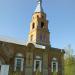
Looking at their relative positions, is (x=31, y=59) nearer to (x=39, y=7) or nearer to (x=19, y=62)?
(x=19, y=62)

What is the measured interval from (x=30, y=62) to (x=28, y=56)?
102 cm

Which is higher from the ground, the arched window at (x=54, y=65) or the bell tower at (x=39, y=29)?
the bell tower at (x=39, y=29)

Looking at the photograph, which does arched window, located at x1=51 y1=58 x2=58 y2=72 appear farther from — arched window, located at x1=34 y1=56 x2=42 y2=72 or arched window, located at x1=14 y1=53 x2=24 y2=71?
arched window, located at x1=14 y1=53 x2=24 y2=71

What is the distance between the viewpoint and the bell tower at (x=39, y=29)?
47062 millimetres

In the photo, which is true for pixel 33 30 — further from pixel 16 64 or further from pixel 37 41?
pixel 16 64

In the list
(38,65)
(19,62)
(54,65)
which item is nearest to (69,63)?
(54,65)

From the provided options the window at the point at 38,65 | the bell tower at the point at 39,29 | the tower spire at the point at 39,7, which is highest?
the tower spire at the point at 39,7

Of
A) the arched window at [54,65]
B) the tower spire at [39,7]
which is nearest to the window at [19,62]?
the arched window at [54,65]

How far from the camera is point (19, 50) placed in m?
28.8

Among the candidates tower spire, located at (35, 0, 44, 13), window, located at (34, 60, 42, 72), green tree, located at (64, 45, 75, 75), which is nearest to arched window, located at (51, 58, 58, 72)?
window, located at (34, 60, 42, 72)

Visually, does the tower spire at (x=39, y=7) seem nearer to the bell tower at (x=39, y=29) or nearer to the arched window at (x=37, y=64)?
the bell tower at (x=39, y=29)

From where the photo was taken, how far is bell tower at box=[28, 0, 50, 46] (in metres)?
47.1

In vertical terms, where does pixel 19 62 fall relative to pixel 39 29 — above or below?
below

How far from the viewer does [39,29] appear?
47.3 meters
